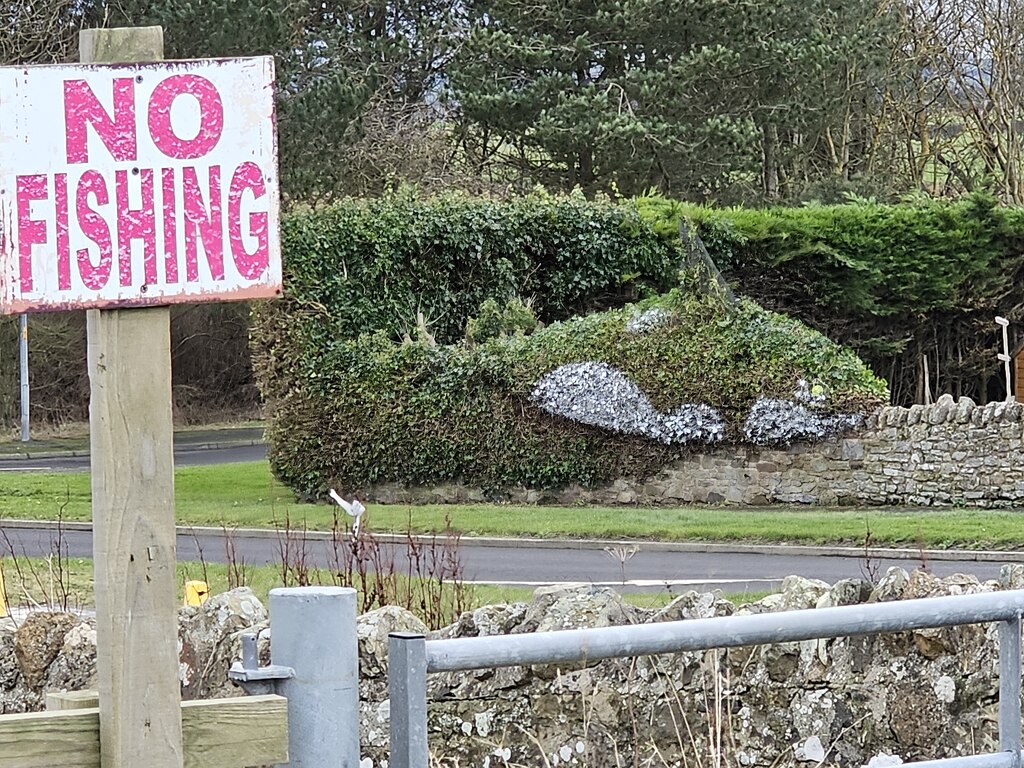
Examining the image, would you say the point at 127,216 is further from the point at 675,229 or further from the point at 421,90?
the point at 421,90

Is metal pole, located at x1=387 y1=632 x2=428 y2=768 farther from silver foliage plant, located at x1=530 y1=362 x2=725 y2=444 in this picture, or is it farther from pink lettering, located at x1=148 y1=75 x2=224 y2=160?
silver foliage plant, located at x1=530 y1=362 x2=725 y2=444

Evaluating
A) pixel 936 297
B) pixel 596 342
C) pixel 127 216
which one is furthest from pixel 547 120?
pixel 127 216

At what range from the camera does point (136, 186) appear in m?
2.79

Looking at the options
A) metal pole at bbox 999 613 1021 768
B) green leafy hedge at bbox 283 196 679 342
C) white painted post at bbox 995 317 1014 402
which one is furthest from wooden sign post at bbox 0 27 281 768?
white painted post at bbox 995 317 1014 402

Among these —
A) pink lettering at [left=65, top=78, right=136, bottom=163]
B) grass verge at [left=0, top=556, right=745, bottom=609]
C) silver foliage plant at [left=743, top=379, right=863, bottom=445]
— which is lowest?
grass verge at [left=0, top=556, right=745, bottom=609]

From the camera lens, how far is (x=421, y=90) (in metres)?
38.0

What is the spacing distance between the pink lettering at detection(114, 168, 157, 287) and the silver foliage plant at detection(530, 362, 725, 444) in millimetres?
18453

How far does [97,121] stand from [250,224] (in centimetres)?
33

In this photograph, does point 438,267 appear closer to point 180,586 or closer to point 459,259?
point 459,259

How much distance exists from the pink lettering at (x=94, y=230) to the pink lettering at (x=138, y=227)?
2cm

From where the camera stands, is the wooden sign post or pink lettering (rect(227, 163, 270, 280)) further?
pink lettering (rect(227, 163, 270, 280))

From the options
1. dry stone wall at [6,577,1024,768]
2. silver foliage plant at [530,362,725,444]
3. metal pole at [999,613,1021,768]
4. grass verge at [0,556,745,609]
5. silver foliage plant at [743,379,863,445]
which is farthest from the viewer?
silver foliage plant at [530,362,725,444]

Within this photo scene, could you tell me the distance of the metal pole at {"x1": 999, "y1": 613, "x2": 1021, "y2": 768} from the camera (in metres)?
3.33

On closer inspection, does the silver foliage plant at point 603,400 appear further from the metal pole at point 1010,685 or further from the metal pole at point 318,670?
the metal pole at point 318,670
